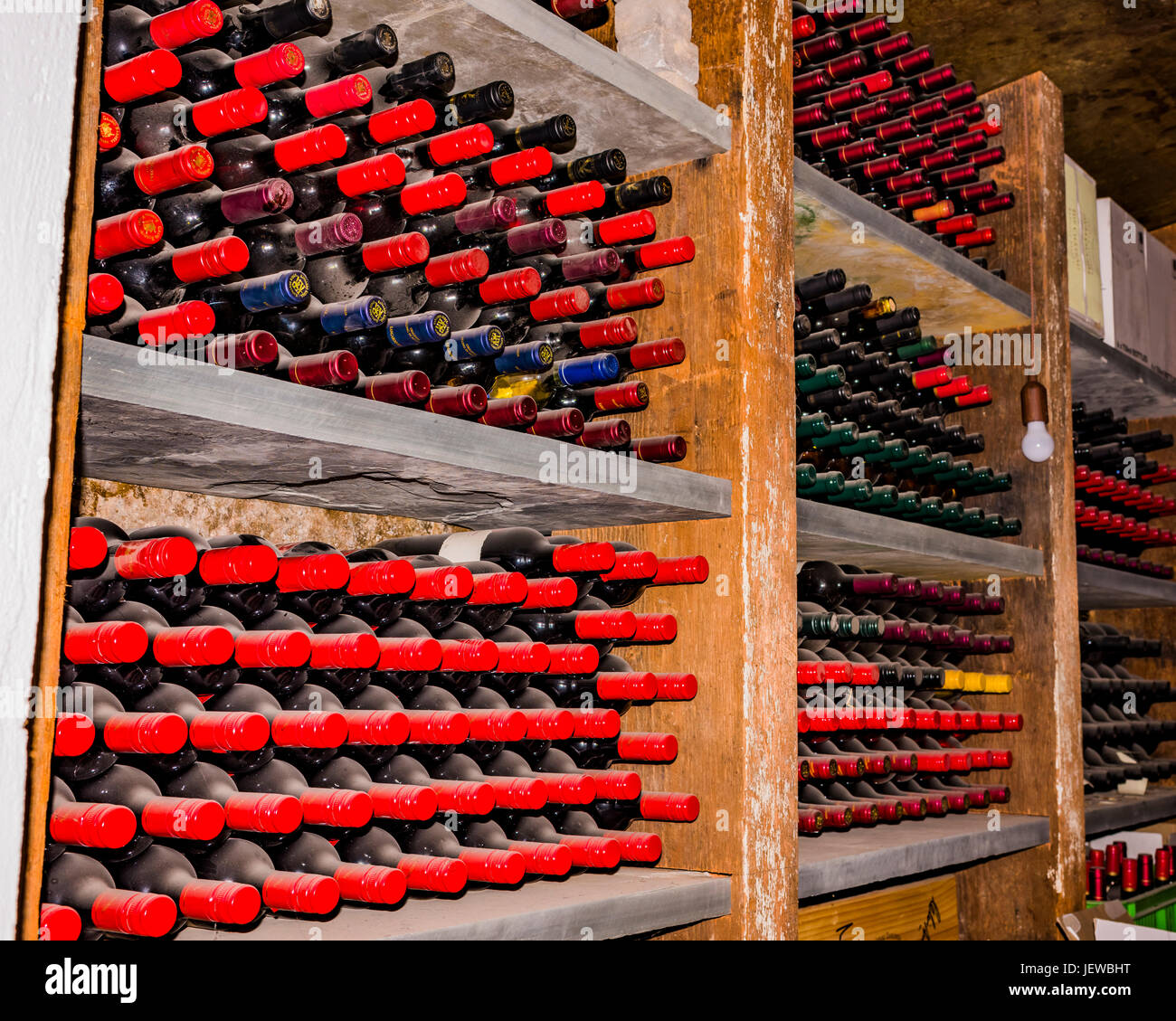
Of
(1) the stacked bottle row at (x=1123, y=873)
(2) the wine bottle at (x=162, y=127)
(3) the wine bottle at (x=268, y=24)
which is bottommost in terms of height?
(1) the stacked bottle row at (x=1123, y=873)

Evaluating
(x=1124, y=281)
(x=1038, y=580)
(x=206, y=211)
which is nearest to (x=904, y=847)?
(x=1038, y=580)

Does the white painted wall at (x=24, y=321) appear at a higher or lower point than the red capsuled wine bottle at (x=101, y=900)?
higher

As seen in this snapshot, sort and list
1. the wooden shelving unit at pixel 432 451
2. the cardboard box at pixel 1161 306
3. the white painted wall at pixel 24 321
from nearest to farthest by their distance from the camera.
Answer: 1. the white painted wall at pixel 24 321
2. the wooden shelving unit at pixel 432 451
3. the cardboard box at pixel 1161 306

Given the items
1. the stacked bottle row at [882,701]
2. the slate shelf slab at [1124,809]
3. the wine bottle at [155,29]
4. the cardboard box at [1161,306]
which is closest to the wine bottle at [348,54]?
the wine bottle at [155,29]

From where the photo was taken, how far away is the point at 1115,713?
2900mm

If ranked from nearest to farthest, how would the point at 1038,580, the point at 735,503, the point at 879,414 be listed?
the point at 735,503
the point at 879,414
the point at 1038,580

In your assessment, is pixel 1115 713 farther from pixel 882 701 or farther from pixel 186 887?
pixel 186 887

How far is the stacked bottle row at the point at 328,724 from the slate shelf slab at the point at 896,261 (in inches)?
29.0

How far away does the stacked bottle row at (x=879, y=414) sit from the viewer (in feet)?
5.88

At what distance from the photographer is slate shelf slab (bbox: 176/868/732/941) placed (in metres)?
0.97

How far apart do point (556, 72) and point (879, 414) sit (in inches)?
36.4

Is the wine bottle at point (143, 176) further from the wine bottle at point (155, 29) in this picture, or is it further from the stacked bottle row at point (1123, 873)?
the stacked bottle row at point (1123, 873)

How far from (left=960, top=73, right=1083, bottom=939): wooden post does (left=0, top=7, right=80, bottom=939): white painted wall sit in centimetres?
207
